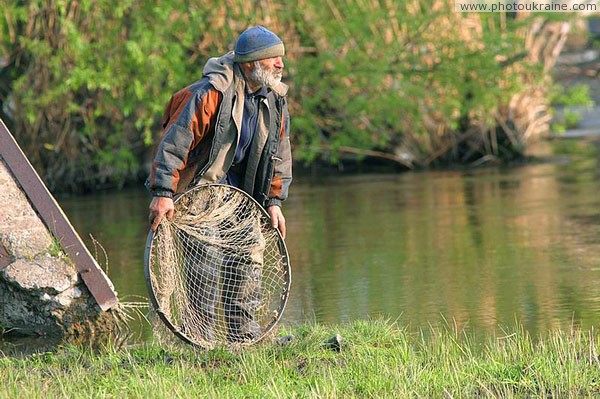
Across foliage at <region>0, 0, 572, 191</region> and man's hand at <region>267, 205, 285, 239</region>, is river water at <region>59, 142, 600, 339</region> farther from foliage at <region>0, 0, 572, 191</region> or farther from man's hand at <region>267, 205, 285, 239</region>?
man's hand at <region>267, 205, 285, 239</region>

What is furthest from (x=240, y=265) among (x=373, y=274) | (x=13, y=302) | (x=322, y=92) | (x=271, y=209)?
(x=322, y=92)

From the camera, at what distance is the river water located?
912cm

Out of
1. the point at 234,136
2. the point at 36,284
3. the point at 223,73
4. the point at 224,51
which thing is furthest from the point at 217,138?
the point at 224,51

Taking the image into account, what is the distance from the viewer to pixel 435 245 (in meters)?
12.7

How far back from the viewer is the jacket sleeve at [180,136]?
290 inches

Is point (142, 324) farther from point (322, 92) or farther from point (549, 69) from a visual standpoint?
point (549, 69)

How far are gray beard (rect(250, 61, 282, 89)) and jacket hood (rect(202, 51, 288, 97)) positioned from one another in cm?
5

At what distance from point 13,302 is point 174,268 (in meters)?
1.75

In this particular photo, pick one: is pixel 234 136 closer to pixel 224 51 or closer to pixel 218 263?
pixel 218 263

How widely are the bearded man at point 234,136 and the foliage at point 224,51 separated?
11533mm

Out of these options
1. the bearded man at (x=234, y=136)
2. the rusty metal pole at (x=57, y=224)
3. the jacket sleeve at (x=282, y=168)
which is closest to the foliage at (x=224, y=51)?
the rusty metal pole at (x=57, y=224)

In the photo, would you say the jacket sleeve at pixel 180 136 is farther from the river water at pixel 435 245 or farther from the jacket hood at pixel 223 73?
the river water at pixel 435 245

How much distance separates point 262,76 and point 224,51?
13.1 meters

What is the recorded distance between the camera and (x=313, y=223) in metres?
15.4
